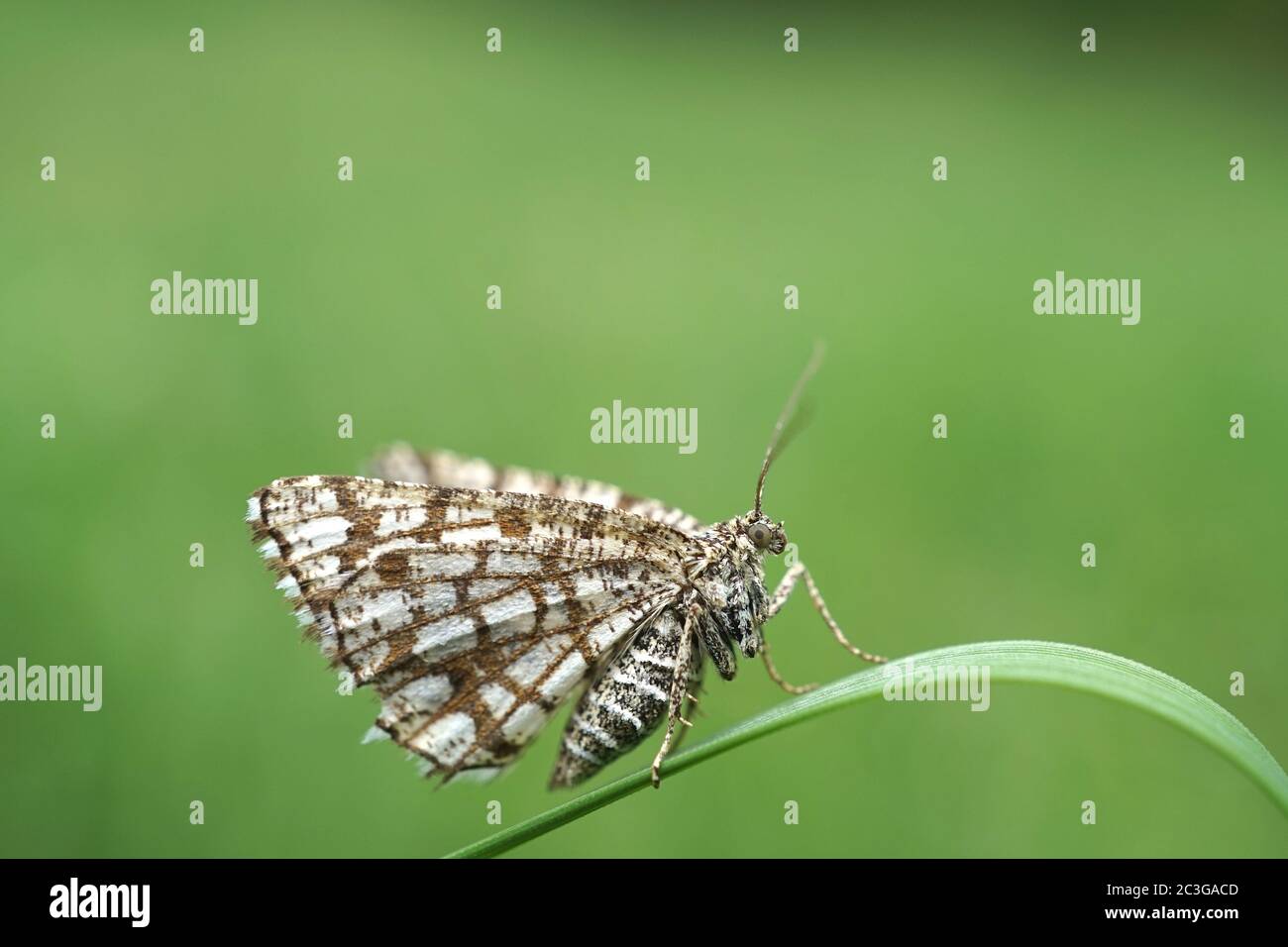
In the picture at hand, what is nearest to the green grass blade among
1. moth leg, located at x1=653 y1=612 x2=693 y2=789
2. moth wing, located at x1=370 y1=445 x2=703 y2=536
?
moth leg, located at x1=653 y1=612 x2=693 y2=789

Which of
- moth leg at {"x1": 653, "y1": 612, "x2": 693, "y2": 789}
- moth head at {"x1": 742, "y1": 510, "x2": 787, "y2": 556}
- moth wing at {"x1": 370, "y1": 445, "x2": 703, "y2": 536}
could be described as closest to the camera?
moth leg at {"x1": 653, "y1": 612, "x2": 693, "y2": 789}

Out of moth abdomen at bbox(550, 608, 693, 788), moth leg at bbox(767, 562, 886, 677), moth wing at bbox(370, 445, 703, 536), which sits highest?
moth wing at bbox(370, 445, 703, 536)

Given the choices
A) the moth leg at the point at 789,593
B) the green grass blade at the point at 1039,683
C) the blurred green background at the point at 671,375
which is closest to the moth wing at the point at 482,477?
the moth leg at the point at 789,593

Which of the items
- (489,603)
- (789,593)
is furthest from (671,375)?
(489,603)

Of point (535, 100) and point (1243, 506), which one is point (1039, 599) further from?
point (535, 100)

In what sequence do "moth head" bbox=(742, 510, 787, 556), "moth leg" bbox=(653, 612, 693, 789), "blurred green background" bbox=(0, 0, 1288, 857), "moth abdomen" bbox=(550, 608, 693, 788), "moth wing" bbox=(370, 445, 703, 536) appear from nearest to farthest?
"moth leg" bbox=(653, 612, 693, 789), "moth abdomen" bbox=(550, 608, 693, 788), "moth head" bbox=(742, 510, 787, 556), "moth wing" bbox=(370, 445, 703, 536), "blurred green background" bbox=(0, 0, 1288, 857)

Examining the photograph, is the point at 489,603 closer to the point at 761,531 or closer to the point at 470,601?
the point at 470,601

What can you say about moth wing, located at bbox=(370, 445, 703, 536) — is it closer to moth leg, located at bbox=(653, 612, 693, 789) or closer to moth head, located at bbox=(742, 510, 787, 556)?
moth head, located at bbox=(742, 510, 787, 556)
